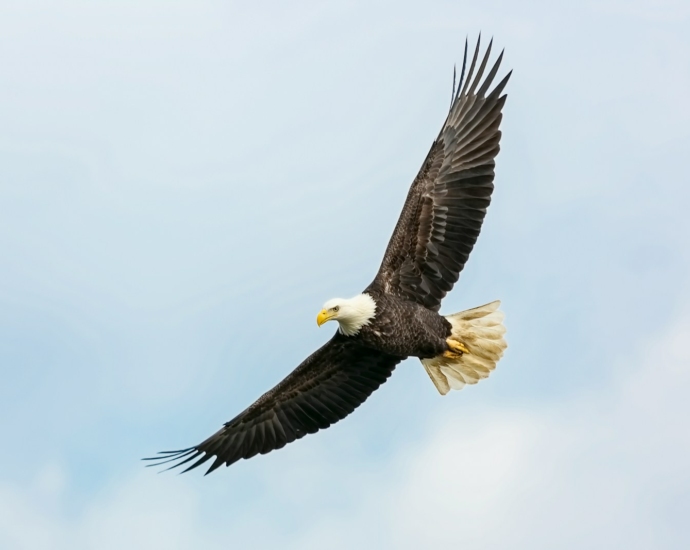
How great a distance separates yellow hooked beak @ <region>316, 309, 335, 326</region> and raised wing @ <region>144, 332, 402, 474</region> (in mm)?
969

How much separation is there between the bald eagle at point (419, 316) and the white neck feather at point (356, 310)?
10mm

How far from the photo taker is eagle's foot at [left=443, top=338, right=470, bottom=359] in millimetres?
14836

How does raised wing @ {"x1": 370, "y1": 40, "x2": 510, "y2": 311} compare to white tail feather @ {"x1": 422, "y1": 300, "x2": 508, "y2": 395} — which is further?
white tail feather @ {"x1": 422, "y1": 300, "x2": 508, "y2": 395}

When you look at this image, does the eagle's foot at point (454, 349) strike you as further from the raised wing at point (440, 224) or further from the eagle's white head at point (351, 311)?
the eagle's white head at point (351, 311)

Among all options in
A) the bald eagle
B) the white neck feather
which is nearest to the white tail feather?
the bald eagle

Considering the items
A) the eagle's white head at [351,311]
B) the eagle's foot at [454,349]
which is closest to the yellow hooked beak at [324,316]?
the eagle's white head at [351,311]

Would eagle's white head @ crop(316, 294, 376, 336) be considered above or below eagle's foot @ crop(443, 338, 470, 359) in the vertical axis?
above

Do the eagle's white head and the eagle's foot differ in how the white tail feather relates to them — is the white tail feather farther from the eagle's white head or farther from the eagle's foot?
the eagle's white head

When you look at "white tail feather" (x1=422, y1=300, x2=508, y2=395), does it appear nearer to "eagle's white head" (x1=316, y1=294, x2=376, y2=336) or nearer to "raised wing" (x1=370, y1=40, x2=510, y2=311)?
"raised wing" (x1=370, y1=40, x2=510, y2=311)

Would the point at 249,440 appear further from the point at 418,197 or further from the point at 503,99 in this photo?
the point at 503,99

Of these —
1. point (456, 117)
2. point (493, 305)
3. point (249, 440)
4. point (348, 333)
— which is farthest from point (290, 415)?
point (456, 117)

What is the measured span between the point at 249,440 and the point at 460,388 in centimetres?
242

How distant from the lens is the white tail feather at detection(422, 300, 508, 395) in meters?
15.0

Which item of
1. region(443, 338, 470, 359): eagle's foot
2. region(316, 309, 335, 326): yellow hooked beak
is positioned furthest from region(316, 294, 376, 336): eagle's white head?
region(443, 338, 470, 359): eagle's foot
